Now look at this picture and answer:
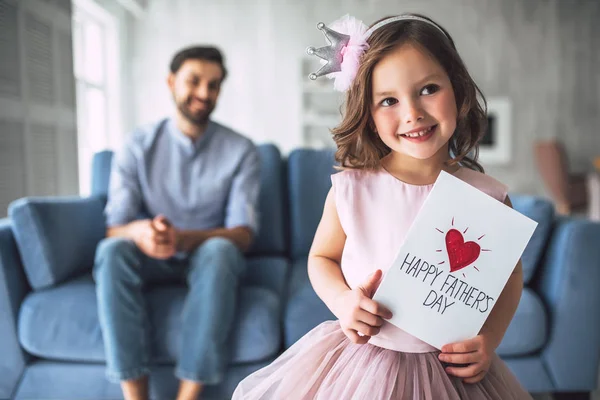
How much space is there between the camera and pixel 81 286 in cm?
144

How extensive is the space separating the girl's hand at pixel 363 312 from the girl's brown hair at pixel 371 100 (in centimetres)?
17

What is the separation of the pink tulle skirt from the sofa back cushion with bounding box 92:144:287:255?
46.2 inches

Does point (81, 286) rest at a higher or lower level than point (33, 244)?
lower

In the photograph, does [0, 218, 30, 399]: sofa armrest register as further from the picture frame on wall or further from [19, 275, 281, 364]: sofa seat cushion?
the picture frame on wall

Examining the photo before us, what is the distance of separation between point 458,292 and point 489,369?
15 centimetres

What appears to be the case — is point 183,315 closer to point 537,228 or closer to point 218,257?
point 218,257

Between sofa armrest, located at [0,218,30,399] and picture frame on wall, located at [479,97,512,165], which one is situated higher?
picture frame on wall, located at [479,97,512,165]

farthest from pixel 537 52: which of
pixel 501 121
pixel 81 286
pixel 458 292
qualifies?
pixel 458 292

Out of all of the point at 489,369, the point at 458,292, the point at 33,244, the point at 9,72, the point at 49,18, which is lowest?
the point at 33,244

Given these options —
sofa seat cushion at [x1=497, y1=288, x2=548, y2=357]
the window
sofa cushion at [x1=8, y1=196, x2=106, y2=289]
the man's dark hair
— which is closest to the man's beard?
the man's dark hair

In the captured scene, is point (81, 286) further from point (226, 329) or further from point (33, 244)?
point (226, 329)

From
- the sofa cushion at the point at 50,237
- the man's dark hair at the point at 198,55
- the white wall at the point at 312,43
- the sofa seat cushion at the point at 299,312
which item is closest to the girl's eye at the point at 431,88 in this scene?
the sofa seat cushion at the point at 299,312

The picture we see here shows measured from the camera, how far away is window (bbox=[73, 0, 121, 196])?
3.75m

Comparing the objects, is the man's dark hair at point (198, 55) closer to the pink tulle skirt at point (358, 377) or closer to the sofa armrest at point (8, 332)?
the sofa armrest at point (8, 332)
